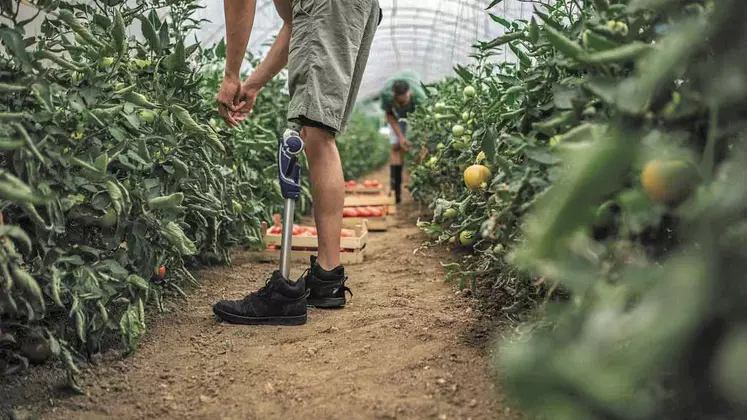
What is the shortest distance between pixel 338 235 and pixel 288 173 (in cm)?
35

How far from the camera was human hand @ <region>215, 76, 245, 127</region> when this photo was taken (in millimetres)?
2639

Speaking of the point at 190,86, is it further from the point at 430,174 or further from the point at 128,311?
the point at 430,174

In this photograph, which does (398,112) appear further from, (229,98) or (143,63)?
(143,63)

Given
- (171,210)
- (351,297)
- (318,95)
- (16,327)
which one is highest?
(318,95)

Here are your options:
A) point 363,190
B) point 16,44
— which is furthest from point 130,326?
point 363,190

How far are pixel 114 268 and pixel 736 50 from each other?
5.29 feet

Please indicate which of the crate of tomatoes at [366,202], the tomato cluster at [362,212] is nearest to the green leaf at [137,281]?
the tomato cluster at [362,212]

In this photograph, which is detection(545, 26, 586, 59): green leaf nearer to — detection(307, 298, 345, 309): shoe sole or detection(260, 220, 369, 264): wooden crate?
detection(307, 298, 345, 309): shoe sole

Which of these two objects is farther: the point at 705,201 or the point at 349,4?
the point at 349,4

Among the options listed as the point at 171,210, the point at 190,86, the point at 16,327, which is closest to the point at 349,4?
the point at 190,86

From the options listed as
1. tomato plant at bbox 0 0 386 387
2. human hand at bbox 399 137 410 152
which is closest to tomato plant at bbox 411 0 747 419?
tomato plant at bbox 0 0 386 387

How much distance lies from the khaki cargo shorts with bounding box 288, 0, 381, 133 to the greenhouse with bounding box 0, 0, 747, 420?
0.01m

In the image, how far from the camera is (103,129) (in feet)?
5.88

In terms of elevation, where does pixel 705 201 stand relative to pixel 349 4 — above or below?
below
